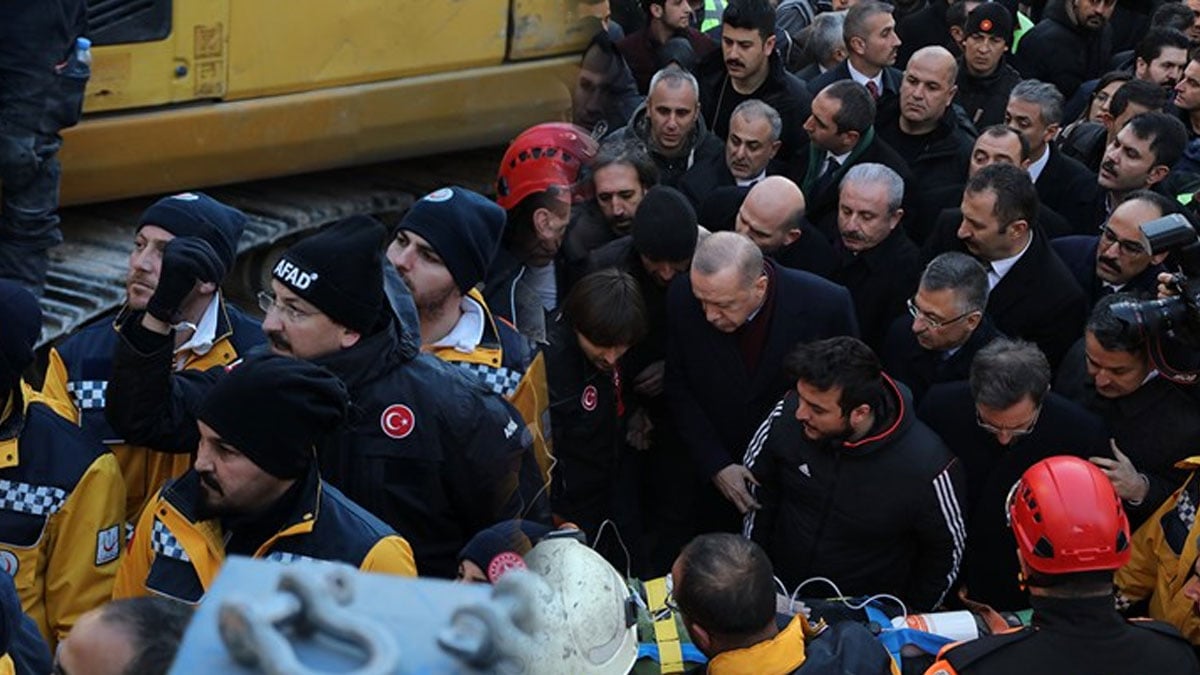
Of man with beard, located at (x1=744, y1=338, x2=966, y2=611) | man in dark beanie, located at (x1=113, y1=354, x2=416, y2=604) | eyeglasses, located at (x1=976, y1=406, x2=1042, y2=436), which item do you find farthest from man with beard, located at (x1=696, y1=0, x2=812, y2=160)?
man in dark beanie, located at (x1=113, y1=354, x2=416, y2=604)

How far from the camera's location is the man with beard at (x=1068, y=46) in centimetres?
1041

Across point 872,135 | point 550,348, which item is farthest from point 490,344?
point 872,135

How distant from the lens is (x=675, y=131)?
302 inches

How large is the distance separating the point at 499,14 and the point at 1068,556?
16.6 ft

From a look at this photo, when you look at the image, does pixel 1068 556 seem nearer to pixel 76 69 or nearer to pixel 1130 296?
pixel 1130 296

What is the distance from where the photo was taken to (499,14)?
8391 millimetres

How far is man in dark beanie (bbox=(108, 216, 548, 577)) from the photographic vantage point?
14.0 feet

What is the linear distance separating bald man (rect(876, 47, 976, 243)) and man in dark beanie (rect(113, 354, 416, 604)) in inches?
174

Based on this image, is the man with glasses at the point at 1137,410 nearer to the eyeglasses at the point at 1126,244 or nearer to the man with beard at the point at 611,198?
the eyeglasses at the point at 1126,244

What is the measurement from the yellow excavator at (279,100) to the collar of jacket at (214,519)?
10.5 feet

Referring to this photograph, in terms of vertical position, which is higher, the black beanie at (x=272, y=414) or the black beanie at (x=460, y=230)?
the black beanie at (x=272, y=414)

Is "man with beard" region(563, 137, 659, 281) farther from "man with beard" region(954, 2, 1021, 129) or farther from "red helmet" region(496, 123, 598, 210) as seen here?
"man with beard" region(954, 2, 1021, 129)

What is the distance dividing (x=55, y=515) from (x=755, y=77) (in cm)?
527

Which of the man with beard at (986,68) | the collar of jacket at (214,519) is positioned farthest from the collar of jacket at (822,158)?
the collar of jacket at (214,519)
